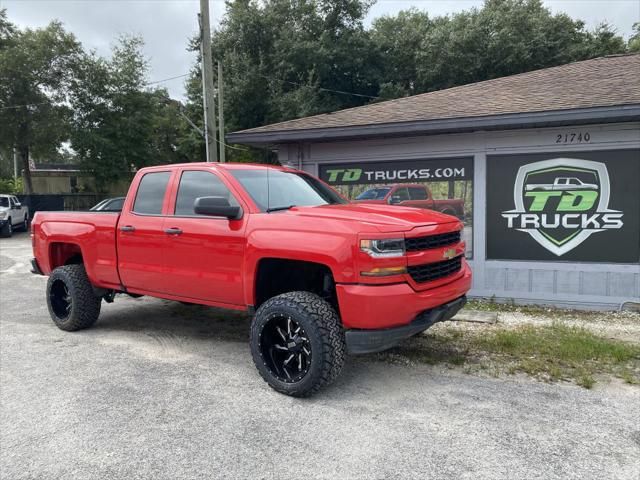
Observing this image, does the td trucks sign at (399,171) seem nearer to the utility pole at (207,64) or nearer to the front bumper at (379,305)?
the front bumper at (379,305)

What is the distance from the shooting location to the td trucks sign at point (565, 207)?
690 cm

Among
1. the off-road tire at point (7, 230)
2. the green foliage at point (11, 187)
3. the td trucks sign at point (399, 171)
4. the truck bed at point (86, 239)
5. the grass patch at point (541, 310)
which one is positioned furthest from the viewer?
the green foliage at point (11, 187)

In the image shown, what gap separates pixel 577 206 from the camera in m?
7.14

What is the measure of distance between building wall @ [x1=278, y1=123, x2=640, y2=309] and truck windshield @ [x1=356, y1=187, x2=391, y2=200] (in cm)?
54

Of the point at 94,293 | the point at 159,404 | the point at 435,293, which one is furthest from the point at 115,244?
the point at 435,293

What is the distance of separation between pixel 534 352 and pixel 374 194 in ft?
13.6

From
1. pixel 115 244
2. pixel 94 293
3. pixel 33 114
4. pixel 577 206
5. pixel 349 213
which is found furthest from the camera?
pixel 33 114

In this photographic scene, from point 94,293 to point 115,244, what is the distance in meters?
0.91

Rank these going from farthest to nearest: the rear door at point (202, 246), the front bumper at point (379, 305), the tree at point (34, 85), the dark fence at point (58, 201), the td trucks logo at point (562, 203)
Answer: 1. the dark fence at point (58, 201)
2. the tree at point (34, 85)
3. the td trucks logo at point (562, 203)
4. the rear door at point (202, 246)
5. the front bumper at point (379, 305)

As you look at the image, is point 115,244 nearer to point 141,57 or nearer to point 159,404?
point 159,404

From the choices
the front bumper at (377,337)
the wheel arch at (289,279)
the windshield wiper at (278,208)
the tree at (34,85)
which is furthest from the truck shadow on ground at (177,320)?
→ the tree at (34,85)

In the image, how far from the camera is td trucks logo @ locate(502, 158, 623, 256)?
23.0 ft

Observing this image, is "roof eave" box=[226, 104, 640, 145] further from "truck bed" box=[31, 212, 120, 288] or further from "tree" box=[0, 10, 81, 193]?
"tree" box=[0, 10, 81, 193]

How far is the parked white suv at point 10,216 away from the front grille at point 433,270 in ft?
71.1
